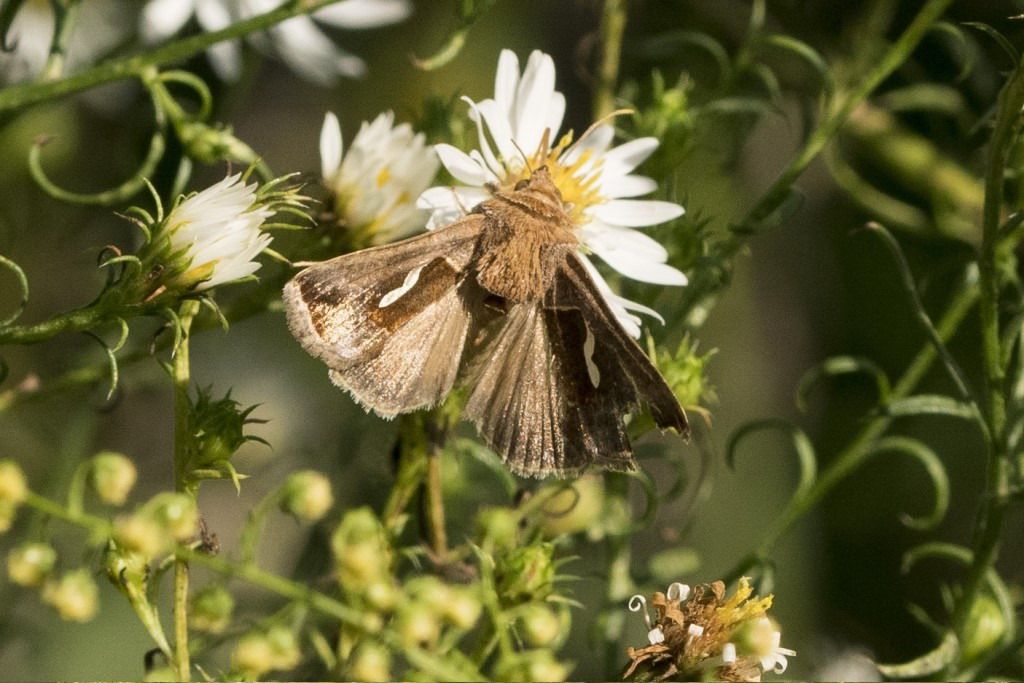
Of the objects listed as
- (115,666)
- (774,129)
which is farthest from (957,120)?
(115,666)

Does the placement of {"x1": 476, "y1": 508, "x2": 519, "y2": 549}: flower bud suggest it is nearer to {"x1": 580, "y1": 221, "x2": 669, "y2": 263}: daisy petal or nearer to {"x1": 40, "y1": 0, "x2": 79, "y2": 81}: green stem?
{"x1": 580, "y1": 221, "x2": 669, "y2": 263}: daisy petal

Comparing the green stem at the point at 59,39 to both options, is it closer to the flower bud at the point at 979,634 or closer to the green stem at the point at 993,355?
the green stem at the point at 993,355

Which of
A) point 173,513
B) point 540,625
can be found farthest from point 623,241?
point 173,513

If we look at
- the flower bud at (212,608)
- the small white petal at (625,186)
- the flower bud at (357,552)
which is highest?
the small white petal at (625,186)

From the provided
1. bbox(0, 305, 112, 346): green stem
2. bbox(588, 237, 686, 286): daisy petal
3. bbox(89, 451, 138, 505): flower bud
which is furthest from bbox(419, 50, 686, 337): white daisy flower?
bbox(89, 451, 138, 505): flower bud

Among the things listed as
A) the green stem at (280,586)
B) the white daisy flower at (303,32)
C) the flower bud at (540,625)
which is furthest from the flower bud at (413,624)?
the white daisy flower at (303,32)

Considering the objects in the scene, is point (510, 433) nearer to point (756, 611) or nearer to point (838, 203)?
point (756, 611)
